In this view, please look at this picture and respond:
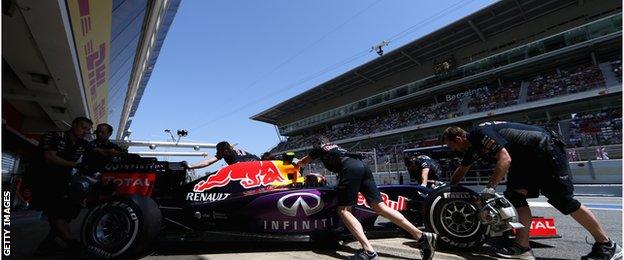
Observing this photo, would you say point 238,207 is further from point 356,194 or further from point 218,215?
→ point 356,194

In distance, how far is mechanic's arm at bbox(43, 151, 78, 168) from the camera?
12.2 feet

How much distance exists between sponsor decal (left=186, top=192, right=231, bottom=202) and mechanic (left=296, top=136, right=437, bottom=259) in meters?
1.08

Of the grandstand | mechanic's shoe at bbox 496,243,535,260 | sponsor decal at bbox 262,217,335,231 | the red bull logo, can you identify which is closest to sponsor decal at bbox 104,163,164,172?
the red bull logo

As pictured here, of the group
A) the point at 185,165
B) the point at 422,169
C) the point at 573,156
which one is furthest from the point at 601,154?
the point at 185,165

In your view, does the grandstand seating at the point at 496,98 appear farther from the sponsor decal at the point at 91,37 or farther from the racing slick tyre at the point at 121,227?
the racing slick tyre at the point at 121,227

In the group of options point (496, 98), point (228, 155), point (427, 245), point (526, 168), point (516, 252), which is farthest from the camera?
point (496, 98)

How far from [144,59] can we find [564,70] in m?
27.8

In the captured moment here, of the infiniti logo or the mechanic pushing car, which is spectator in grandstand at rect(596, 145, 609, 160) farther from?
the mechanic pushing car

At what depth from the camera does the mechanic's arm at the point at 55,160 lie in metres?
3.72

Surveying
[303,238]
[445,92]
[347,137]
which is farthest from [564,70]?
[303,238]

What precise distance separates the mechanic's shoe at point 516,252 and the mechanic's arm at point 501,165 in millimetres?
565

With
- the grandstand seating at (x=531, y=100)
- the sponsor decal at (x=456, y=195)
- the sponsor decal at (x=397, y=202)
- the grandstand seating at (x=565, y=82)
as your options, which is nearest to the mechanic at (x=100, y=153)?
the sponsor decal at (x=397, y=202)

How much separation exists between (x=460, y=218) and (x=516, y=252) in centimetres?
51

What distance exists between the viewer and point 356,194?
3311 millimetres
